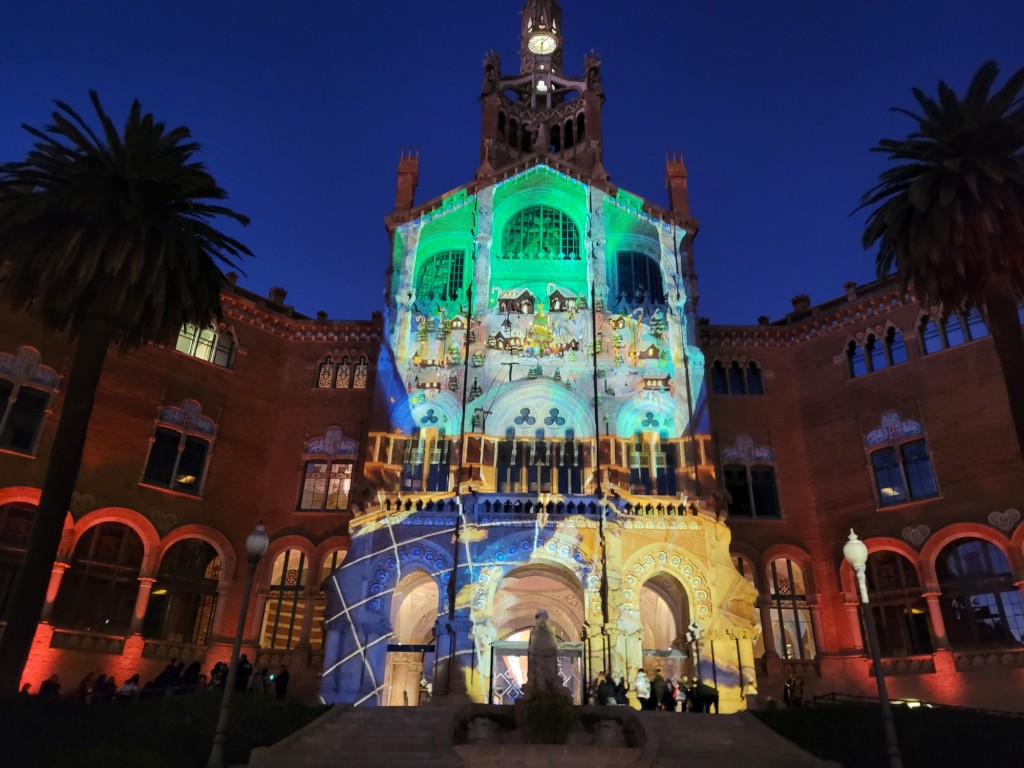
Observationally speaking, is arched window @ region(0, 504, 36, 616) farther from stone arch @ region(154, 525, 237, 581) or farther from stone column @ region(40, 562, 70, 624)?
stone arch @ region(154, 525, 237, 581)

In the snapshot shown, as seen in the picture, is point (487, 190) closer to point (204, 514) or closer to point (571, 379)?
point (571, 379)

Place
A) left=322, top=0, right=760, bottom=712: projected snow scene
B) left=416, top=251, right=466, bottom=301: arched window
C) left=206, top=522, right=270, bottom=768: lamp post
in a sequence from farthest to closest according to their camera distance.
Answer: left=416, top=251, right=466, bottom=301: arched window < left=322, top=0, right=760, bottom=712: projected snow scene < left=206, top=522, right=270, bottom=768: lamp post

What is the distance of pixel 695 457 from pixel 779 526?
5.59 metres

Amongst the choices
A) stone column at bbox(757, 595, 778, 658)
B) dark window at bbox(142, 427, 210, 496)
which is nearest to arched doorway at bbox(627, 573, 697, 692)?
stone column at bbox(757, 595, 778, 658)

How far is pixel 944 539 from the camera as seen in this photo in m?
28.1

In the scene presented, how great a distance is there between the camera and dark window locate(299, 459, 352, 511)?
32781 mm

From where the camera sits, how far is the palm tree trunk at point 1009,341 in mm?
17953

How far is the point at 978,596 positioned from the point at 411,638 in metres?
21.4

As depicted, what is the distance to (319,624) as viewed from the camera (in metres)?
30.3

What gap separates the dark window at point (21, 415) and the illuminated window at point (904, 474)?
31.0 metres

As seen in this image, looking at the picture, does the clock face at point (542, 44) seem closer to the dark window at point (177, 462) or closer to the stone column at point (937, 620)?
the dark window at point (177, 462)

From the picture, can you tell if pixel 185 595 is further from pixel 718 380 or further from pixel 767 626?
pixel 718 380

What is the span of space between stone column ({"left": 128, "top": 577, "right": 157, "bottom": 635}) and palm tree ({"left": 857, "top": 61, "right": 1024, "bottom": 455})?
26.7 meters

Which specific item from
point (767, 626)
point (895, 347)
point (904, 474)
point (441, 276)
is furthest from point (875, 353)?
point (441, 276)
